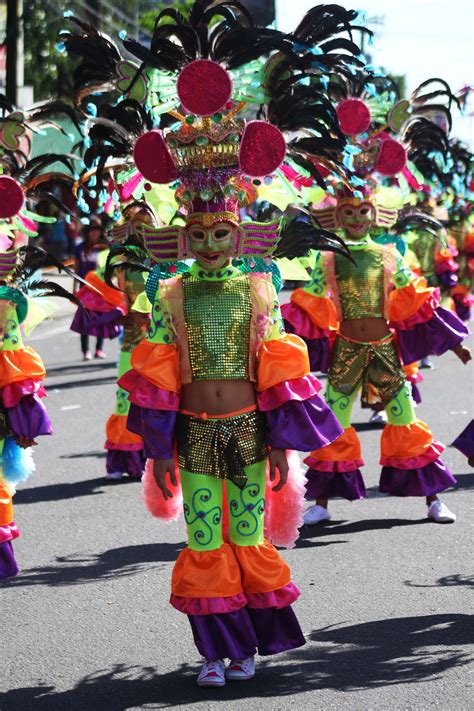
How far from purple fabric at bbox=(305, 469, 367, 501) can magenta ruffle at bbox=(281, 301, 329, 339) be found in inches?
34.4

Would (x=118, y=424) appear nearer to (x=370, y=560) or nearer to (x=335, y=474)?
(x=335, y=474)

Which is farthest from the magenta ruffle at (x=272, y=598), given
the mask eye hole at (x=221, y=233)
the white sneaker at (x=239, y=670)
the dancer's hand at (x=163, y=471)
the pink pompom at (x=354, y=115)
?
the pink pompom at (x=354, y=115)

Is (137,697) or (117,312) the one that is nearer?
(137,697)

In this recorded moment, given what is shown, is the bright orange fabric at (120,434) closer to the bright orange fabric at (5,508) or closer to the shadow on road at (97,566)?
the shadow on road at (97,566)

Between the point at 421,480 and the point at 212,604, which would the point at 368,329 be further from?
the point at 212,604

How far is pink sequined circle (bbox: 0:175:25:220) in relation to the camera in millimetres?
5945

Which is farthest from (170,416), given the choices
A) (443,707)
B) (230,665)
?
(443,707)

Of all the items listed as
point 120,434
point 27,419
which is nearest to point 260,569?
point 27,419

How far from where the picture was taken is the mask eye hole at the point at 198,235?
505 centimetres

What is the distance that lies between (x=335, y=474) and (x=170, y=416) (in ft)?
9.22

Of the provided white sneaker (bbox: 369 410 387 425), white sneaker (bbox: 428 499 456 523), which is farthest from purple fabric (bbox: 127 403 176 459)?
white sneaker (bbox: 369 410 387 425)

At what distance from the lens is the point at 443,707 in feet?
14.8

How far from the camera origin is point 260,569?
4.95 m

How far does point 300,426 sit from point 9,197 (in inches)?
81.7
